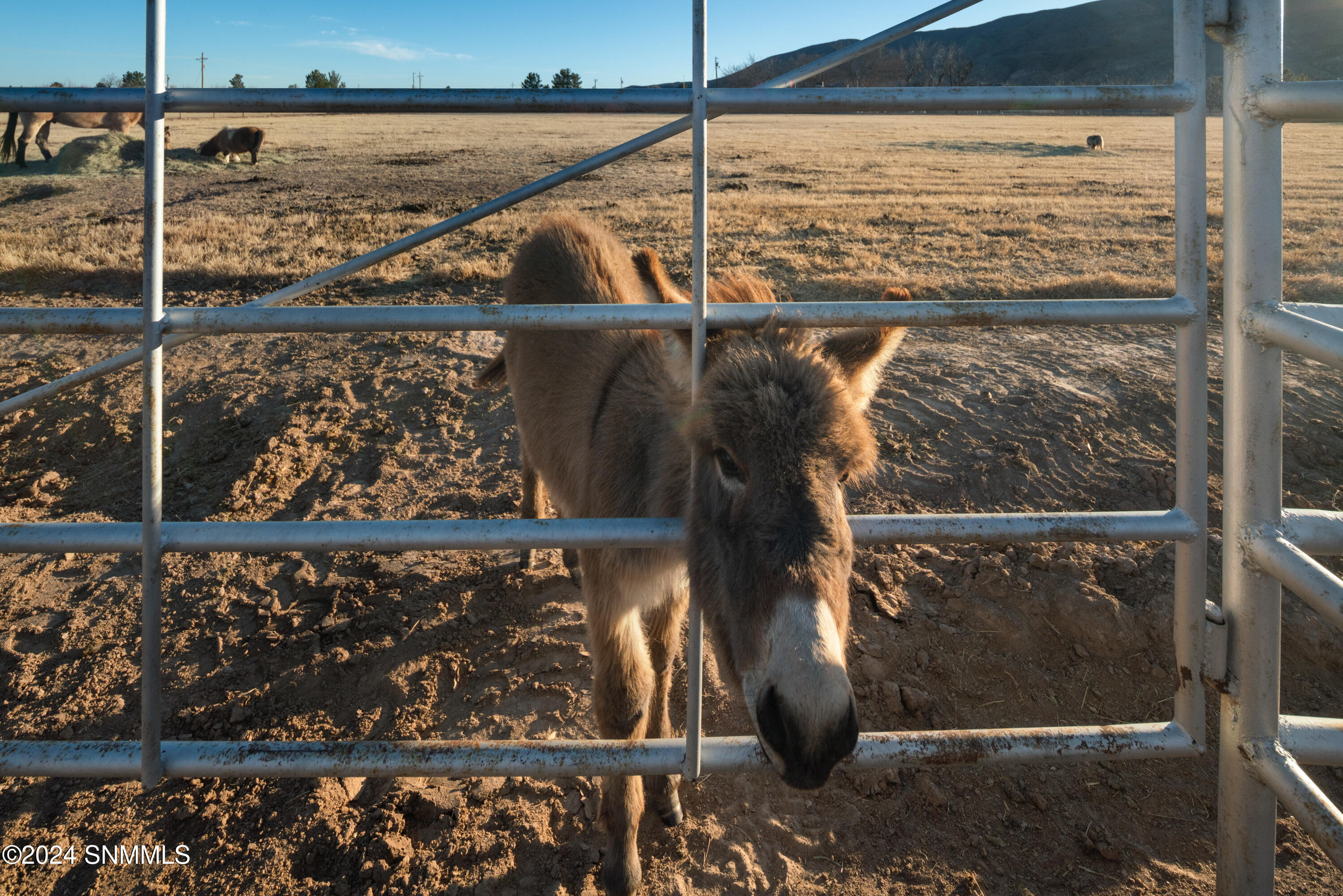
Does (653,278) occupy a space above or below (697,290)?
above

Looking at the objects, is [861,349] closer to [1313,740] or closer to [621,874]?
[1313,740]

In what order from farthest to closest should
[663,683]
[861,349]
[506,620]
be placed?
[506,620] → [663,683] → [861,349]

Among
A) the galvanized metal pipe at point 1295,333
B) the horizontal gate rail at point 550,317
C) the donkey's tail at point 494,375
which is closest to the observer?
the galvanized metal pipe at point 1295,333

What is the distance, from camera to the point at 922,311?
5.79 feet

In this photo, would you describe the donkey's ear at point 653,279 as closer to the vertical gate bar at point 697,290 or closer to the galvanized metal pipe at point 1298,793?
the vertical gate bar at point 697,290

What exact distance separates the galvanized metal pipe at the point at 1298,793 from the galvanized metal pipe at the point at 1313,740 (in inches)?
1.1

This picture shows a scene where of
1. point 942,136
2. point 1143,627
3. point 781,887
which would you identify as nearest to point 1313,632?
point 1143,627

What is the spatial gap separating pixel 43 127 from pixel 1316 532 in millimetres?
29098

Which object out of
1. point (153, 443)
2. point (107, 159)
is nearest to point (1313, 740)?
point (153, 443)

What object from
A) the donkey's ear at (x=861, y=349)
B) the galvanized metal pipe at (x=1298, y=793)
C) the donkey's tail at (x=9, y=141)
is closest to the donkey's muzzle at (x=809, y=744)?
the galvanized metal pipe at (x=1298, y=793)

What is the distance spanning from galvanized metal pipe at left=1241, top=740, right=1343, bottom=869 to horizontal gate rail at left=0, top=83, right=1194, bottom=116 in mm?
1528

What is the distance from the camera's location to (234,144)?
21203mm

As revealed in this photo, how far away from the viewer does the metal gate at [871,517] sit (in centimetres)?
163

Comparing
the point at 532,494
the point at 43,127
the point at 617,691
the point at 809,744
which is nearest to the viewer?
the point at 809,744
